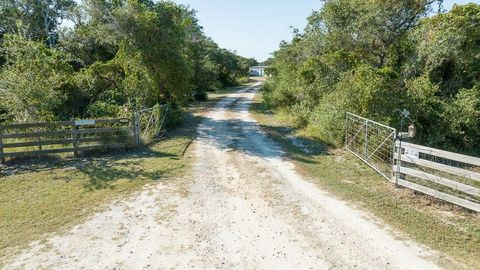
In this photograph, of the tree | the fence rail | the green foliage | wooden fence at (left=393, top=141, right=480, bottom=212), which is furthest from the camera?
the tree

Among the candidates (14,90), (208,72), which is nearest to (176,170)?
(14,90)

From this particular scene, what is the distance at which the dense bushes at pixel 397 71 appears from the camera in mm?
12281

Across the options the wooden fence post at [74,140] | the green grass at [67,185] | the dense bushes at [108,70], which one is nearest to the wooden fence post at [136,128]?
the green grass at [67,185]

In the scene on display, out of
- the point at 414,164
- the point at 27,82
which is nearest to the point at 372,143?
the point at 414,164

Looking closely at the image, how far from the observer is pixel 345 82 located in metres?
13.1

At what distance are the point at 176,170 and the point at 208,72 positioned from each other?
2350cm

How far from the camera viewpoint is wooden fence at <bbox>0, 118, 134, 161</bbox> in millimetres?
10102

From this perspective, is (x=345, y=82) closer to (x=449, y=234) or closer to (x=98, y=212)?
(x=449, y=234)

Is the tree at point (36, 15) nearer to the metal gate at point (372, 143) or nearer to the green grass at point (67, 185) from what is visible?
the green grass at point (67, 185)

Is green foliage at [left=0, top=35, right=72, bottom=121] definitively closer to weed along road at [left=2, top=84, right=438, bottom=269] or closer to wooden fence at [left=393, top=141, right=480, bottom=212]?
weed along road at [left=2, top=84, right=438, bottom=269]

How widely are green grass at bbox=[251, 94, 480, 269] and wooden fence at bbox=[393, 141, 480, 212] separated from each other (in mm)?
219

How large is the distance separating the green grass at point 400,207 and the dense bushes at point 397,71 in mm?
2607

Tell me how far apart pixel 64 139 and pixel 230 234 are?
24.9 ft

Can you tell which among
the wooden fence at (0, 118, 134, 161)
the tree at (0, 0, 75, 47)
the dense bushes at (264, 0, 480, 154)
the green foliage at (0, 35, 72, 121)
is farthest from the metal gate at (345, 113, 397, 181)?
the tree at (0, 0, 75, 47)
